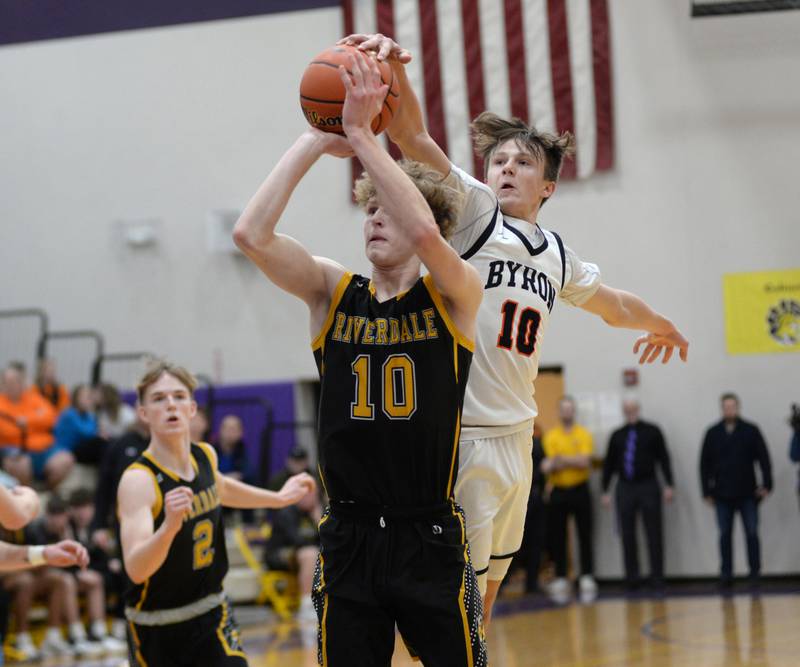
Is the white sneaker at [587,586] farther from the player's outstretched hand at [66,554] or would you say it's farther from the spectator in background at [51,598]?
the player's outstretched hand at [66,554]

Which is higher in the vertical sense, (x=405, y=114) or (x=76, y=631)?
(x=405, y=114)

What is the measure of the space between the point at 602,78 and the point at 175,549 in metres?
10.9

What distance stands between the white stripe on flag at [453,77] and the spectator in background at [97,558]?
6.45 m

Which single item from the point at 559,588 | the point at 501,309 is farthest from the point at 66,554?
the point at 559,588

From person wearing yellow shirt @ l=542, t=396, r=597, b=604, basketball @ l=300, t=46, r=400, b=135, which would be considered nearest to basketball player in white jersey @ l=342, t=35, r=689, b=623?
basketball @ l=300, t=46, r=400, b=135

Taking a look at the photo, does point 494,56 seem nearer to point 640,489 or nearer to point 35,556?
point 640,489

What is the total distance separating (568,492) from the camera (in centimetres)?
1422

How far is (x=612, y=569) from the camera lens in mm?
14656

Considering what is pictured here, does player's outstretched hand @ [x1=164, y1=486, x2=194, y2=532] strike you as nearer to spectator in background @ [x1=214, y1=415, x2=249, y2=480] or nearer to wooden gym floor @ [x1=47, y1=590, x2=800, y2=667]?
wooden gym floor @ [x1=47, y1=590, x2=800, y2=667]

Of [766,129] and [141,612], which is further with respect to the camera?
[766,129]

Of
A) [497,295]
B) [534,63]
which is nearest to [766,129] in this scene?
[534,63]

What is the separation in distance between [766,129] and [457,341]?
1156cm

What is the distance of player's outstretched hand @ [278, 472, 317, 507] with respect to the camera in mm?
5378

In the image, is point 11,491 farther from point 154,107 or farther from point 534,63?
point 154,107
